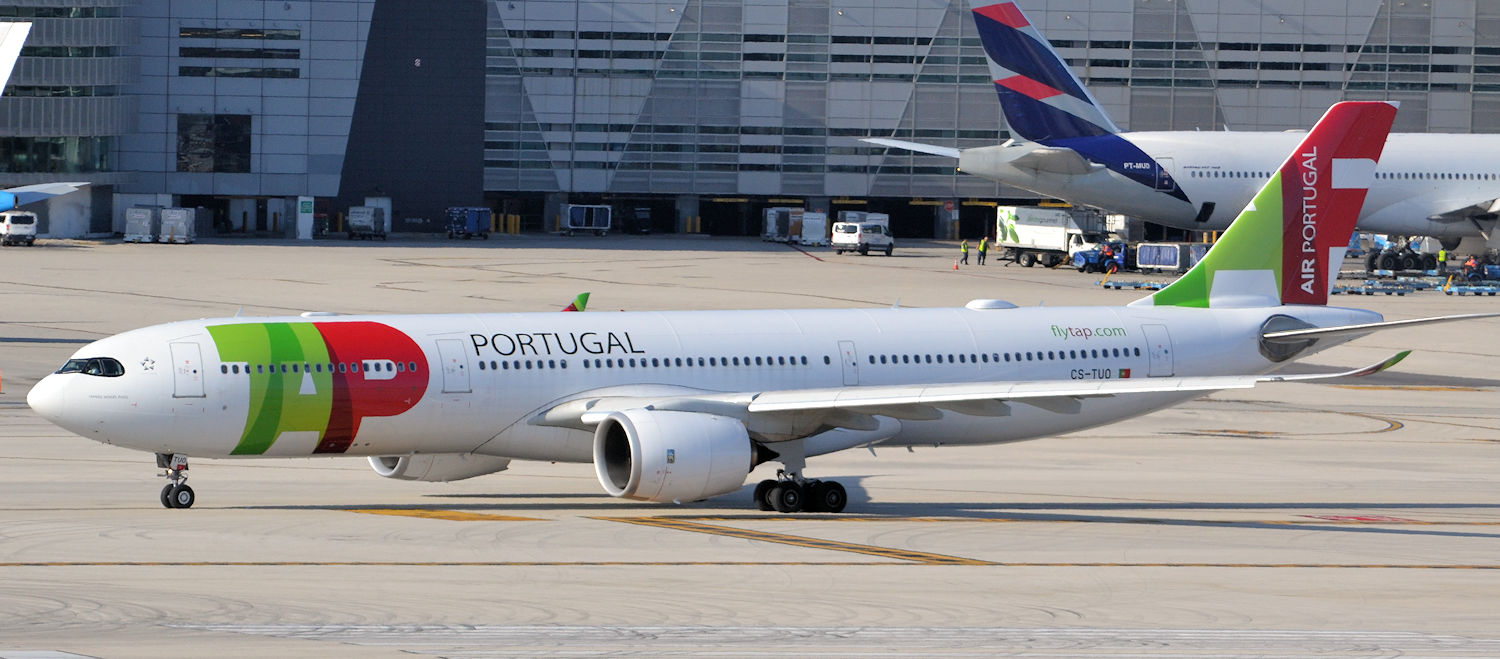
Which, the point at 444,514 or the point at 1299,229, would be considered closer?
the point at 444,514

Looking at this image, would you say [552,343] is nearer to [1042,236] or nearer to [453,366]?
[453,366]

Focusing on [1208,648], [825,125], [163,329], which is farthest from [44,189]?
[825,125]

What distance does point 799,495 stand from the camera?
31.2 meters

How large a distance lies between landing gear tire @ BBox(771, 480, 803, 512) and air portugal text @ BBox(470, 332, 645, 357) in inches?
131

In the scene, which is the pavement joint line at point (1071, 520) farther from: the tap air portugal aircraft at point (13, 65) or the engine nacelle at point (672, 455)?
the tap air portugal aircraft at point (13, 65)

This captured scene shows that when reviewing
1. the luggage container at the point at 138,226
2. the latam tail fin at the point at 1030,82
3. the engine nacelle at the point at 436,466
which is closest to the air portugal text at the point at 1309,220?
the engine nacelle at the point at 436,466

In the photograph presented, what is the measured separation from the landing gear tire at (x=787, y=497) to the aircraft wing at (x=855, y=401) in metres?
0.93

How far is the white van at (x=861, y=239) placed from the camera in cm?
11375

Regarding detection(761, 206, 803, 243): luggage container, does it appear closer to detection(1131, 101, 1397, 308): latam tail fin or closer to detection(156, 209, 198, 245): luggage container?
detection(156, 209, 198, 245): luggage container

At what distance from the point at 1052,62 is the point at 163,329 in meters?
64.4

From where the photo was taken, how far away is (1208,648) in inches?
798

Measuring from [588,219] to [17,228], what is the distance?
143 ft

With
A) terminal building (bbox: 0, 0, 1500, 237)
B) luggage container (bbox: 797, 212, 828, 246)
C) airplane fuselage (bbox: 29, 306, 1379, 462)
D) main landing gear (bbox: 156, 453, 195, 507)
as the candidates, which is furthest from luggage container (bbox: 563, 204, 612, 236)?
main landing gear (bbox: 156, 453, 195, 507)

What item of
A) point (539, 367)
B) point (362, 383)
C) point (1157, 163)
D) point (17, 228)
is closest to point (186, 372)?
point (362, 383)
